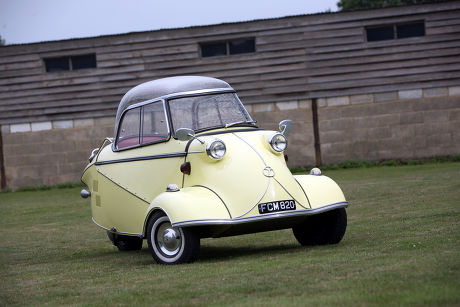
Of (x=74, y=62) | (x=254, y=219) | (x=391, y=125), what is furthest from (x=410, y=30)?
(x=254, y=219)

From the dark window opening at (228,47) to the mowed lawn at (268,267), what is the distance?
37.0 ft

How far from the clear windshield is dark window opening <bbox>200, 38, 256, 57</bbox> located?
589 inches

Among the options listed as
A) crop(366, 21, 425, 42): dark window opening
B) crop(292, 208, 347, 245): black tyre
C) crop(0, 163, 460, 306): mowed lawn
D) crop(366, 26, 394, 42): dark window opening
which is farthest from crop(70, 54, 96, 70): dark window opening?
crop(292, 208, 347, 245): black tyre

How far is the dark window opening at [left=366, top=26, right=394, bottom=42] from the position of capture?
23281 mm

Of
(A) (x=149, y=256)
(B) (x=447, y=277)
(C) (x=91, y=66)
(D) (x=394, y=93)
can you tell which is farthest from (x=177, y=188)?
(C) (x=91, y=66)

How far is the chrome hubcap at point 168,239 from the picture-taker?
26.6ft

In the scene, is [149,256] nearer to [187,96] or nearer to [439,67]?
[187,96]

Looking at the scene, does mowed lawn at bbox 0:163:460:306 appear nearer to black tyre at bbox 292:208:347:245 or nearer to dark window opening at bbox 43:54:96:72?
black tyre at bbox 292:208:347:245

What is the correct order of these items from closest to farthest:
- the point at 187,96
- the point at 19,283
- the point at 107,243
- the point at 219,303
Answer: the point at 219,303, the point at 19,283, the point at 187,96, the point at 107,243

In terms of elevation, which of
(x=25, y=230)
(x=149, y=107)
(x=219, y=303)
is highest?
(x=149, y=107)

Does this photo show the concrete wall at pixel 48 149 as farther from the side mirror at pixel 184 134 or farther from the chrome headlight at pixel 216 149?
the chrome headlight at pixel 216 149

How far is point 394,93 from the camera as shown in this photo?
23.0 metres

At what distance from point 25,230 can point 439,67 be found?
13893 mm

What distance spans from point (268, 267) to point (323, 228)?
1968 mm
